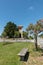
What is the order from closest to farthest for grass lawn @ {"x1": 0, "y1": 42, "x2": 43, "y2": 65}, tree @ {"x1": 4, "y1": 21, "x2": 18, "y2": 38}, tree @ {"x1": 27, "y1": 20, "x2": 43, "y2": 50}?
grass lawn @ {"x1": 0, "y1": 42, "x2": 43, "y2": 65}
tree @ {"x1": 27, "y1": 20, "x2": 43, "y2": 50}
tree @ {"x1": 4, "y1": 21, "x2": 18, "y2": 38}

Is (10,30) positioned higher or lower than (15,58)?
higher

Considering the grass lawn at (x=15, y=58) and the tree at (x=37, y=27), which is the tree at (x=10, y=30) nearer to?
the tree at (x=37, y=27)

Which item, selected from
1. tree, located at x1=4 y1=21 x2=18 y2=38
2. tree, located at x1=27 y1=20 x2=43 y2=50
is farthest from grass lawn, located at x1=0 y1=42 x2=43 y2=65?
tree, located at x1=4 y1=21 x2=18 y2=38

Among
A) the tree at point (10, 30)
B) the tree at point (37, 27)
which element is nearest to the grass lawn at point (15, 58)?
the tree at point (37, 27)

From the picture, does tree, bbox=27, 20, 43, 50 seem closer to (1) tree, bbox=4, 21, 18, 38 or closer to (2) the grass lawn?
(2) the grass lawn

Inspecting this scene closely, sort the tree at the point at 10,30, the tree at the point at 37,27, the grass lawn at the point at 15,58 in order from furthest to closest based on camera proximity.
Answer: the tree at the point at 10,30
the tree at the point at 37,27
the grass lawn at the point at 15,58

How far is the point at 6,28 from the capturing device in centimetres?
6384

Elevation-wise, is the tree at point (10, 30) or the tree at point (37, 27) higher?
the tree at point (10, 30)

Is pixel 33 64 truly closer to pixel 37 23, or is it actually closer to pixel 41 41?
pixel 37 23

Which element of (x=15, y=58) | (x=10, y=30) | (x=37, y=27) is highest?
(x=10, y=30)

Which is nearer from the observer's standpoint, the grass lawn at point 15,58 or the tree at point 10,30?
the grass lawn at point 15,58

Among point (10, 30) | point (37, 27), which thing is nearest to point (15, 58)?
point (37, 27)

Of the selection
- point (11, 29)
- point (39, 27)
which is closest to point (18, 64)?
point (39, 27)

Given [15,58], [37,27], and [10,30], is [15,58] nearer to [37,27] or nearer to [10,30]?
[37,27]
